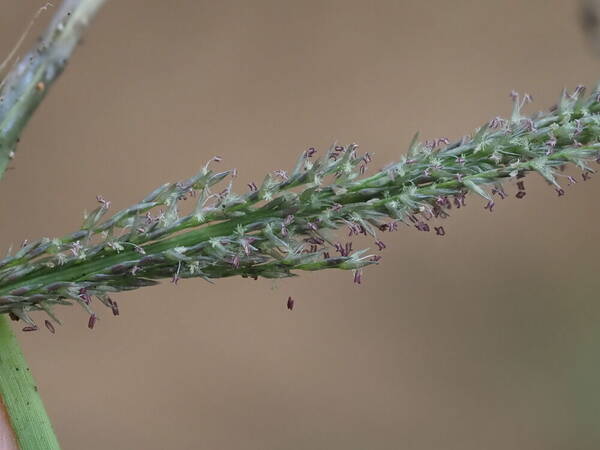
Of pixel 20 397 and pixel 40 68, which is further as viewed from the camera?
pixel 20 397

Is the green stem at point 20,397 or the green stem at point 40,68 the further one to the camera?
the green stem at point 20,397

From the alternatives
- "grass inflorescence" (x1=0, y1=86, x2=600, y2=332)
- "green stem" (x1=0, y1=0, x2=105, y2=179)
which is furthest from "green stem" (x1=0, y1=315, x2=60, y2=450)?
"green stem" (x1=0, y1=0, x2=105, y2=179)

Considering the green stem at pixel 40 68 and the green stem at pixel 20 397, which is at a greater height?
the green stem at pixel 40 68

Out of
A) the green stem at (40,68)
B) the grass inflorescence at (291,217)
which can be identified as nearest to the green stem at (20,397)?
the grass inflorescence at (291,217)

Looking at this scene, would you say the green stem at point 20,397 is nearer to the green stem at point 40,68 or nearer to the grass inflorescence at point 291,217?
the grass inflorescence at point 291,217

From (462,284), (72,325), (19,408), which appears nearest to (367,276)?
(462,284)

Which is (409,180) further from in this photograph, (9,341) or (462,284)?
(462,284)
